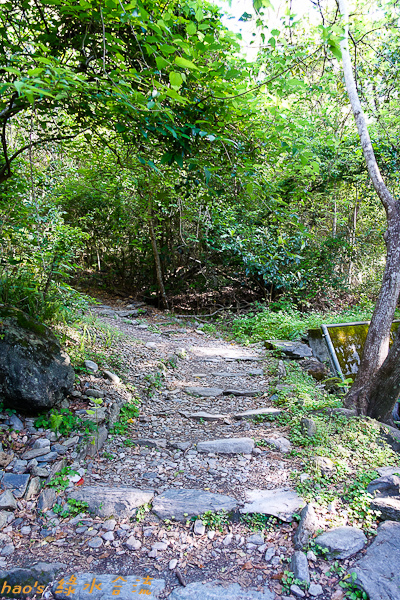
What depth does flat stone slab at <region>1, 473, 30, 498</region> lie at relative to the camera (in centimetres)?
237

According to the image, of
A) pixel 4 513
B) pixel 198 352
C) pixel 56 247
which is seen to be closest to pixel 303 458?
pixel 4 513

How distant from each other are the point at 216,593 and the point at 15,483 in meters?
1.48

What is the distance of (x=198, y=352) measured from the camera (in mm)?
6359

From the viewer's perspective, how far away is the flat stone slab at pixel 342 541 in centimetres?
197

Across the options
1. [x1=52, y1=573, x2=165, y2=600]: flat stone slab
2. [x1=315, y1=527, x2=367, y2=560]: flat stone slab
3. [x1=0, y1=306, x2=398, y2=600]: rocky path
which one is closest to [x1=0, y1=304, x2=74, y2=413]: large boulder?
[x1=0, y1=306, x2=398, y2=600]: rocky path

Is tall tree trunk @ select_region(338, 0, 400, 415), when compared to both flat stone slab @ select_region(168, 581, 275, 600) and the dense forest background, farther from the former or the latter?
flat stone slab @ select_region(168, 581, 275, 600)

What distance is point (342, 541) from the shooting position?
6.64 feet

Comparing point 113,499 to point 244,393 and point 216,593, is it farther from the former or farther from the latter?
point 244,393

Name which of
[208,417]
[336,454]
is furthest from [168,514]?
[208,417]

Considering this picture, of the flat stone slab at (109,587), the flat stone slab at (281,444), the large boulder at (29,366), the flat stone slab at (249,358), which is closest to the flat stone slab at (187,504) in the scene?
the flat stone slab at (109,587)

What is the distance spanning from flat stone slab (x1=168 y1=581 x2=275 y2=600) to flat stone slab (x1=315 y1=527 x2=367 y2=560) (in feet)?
1.38

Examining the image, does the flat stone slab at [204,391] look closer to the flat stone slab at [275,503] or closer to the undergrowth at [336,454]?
the undergrowth at [336,454]

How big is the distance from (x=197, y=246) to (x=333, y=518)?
8.31 meters

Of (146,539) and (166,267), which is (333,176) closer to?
(166,267)
